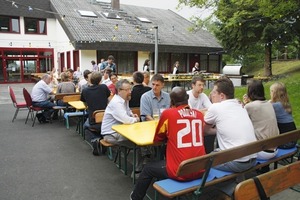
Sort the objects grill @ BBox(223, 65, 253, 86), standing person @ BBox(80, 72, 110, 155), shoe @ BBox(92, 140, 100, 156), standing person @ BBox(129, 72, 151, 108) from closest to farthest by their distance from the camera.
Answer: shoe @ BBox(92, 140, 100, 156) → standing person @ BBox(80, 72, 110, 155) → standing person @ BBox(129, 72, 151, 108) → grill @ BBox(223, 65, 253, 86)

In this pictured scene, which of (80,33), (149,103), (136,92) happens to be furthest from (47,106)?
(80,33)

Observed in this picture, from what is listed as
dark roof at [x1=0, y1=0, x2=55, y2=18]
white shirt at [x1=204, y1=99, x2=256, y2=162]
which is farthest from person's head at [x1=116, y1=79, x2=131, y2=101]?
dark roof at [x1=0, y1=0, x2=55, y2=18]

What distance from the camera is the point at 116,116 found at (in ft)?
13.7

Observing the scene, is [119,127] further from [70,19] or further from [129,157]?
[70,19]

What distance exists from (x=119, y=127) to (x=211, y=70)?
2314 cm

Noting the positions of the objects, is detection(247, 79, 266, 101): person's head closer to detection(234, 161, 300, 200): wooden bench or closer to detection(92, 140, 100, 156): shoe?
detection(234, 161, 300, 200): wooden bench

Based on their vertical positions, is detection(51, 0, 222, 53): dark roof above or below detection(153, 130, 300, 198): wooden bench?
above

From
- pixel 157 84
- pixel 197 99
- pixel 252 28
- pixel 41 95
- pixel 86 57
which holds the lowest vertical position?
pixel 41 95

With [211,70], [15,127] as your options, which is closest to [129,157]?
[15,127]

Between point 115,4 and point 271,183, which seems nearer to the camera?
point 271,183

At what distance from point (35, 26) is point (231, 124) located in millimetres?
22071

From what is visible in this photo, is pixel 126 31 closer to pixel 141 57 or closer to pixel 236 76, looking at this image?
pixel 141 57

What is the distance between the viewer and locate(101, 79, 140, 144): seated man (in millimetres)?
4148

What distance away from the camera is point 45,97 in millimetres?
7785
